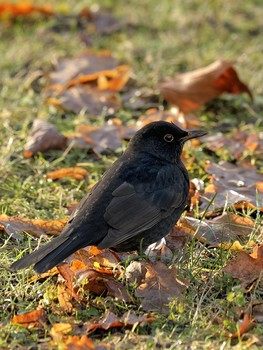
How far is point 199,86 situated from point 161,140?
2055 mm

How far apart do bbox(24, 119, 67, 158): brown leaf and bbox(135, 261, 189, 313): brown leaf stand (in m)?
2.20

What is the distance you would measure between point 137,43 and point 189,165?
2.74 meters

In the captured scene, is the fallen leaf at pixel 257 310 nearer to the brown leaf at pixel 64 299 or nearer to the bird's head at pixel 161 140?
the brown leaf at pixel 64 299

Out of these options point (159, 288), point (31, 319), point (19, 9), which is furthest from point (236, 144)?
point (19, 9)

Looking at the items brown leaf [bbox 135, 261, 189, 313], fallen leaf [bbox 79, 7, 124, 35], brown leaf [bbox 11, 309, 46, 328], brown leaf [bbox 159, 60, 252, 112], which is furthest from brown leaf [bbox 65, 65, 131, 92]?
brown leaf [bbox 11, 309, 46, 328]

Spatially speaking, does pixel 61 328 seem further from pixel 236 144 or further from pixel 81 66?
pixel 81 66

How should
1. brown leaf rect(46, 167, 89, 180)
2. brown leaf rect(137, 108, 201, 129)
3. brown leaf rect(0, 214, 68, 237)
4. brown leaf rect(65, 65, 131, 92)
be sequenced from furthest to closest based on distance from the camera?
brown leaf rect(65, 65, 131, 92)
brown leaf rect(137, 108, 201, 129)
brown leaf rect(46, 167, 89, 180)
brown leaf rect(0, 214, 68, 237)

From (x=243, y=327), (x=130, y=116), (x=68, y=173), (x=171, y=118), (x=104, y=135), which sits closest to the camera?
(x=243, y=327)

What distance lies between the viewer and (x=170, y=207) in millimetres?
4582

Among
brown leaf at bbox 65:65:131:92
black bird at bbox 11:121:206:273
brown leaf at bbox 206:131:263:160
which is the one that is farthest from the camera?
brown leaf at bbox 65:65:131:92

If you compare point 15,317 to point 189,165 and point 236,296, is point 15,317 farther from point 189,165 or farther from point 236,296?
point 189,165

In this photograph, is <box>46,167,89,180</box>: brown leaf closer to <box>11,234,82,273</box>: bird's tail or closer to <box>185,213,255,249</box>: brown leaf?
Answer: <box>185,213,255,249</box>: brown leaf

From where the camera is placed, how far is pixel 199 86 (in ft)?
22.7

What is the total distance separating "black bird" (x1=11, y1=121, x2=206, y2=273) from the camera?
13.7 ft
